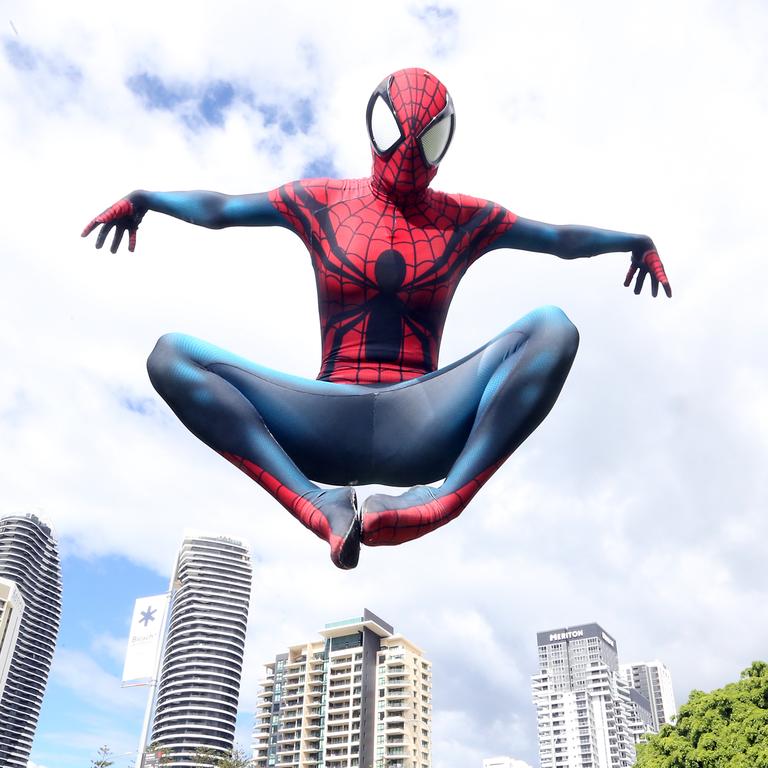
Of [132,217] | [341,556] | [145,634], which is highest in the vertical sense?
[145,634]

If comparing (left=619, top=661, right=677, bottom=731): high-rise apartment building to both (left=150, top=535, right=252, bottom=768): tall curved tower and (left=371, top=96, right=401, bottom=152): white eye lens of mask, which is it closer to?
(left=150, top=535, right=252, bottom=768): tall curved tower

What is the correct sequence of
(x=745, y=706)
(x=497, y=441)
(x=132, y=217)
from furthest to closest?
(x=745, y=706) < (x=132, y=217) < (x=497, y=441)

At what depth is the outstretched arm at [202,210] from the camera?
12.4 ft

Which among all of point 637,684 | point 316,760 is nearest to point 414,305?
point 316,760

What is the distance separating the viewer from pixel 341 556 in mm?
2344

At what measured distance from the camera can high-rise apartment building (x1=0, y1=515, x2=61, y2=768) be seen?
59906mm

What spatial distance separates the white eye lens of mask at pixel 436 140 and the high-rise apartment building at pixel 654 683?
116998 mm

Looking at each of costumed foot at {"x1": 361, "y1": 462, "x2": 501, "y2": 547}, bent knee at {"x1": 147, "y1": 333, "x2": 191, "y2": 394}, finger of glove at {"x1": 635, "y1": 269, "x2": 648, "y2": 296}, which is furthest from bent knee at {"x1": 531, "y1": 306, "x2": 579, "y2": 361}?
finger of glove at {"x1": 635, "y1": 269, "x2": 648, "y2": 296}

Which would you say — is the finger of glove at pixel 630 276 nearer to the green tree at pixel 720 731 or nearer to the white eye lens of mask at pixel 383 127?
the white eye lens of mask at pixel 383 127

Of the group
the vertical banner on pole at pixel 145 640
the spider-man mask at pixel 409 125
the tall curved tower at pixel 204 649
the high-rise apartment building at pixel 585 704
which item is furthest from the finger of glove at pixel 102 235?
the high-rise apartment building at pixel 585 704

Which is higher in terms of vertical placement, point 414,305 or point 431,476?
point 414,305

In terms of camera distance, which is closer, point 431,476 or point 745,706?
point 431,476

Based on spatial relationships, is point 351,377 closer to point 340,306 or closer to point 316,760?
point 340,306

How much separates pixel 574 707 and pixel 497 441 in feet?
333
